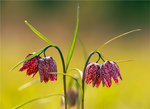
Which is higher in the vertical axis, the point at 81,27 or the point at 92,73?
the point at 81,27

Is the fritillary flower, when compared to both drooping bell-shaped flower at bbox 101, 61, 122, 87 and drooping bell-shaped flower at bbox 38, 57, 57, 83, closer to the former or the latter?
drooping bell-shaped flower at bbox 101, 61, 122, 87

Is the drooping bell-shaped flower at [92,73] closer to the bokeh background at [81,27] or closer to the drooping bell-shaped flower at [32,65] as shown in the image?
the drooping bell-shaped flower at [32,65]

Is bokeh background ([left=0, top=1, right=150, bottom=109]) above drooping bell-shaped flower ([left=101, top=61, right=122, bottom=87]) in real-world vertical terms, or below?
above

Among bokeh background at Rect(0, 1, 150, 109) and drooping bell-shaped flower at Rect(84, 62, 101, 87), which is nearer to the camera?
drooping bell-shaped flower at Rect(84, 62, 101, 87)

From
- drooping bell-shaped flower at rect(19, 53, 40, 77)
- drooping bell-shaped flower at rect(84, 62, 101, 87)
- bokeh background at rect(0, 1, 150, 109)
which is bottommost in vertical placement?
drooping bell-shaped flower at rect(84, 62, 101, 87)

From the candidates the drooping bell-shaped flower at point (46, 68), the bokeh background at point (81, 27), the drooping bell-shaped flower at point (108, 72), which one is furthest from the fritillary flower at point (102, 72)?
the bokeh background at point (81, 27)

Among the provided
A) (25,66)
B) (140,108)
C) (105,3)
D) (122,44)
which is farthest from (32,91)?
(105,3)

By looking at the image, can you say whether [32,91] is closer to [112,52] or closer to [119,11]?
[112,52]

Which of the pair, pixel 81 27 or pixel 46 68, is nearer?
pixel 46 68

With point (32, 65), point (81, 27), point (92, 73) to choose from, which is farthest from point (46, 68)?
point (81, 27)

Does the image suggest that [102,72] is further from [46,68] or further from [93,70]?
[46,68]

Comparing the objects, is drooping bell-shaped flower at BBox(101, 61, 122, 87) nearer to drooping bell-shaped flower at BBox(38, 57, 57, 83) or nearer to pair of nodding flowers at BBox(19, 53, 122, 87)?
pair of nodding flowers at BBox(19, 53, 122, 87)

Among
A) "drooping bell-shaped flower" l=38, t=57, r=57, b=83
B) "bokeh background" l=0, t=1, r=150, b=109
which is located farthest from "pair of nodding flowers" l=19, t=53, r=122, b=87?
"bokeh background" l=0, t=1, r=150, b=109
